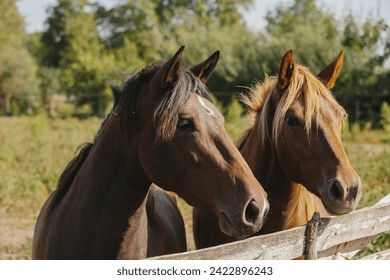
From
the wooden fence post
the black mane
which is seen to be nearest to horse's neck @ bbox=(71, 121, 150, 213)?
the black mane

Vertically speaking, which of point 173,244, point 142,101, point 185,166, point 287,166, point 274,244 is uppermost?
point 142,101

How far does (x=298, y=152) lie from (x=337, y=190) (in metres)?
0.40

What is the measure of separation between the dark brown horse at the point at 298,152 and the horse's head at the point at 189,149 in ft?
2.82

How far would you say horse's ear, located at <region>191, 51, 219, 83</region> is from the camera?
101 inches

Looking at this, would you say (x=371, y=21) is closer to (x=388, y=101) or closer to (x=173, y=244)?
(x=388, y=101)

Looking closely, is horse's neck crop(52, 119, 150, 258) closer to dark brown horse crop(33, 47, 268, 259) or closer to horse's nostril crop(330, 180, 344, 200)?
dark brown horse crop(33, 47, 268, 259)

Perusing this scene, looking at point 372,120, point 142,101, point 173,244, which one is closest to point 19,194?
point 173,244

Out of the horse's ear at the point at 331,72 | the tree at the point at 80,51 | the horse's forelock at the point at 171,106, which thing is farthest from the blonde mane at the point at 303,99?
the tree at the point at 80,51

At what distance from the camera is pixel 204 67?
2580 millimetres

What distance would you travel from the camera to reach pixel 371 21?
23.2 m

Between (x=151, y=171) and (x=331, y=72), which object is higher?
(x=331, y=72)

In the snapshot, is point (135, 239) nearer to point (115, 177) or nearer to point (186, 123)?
point (115, 177)

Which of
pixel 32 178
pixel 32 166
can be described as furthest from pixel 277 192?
pixel 32 166
